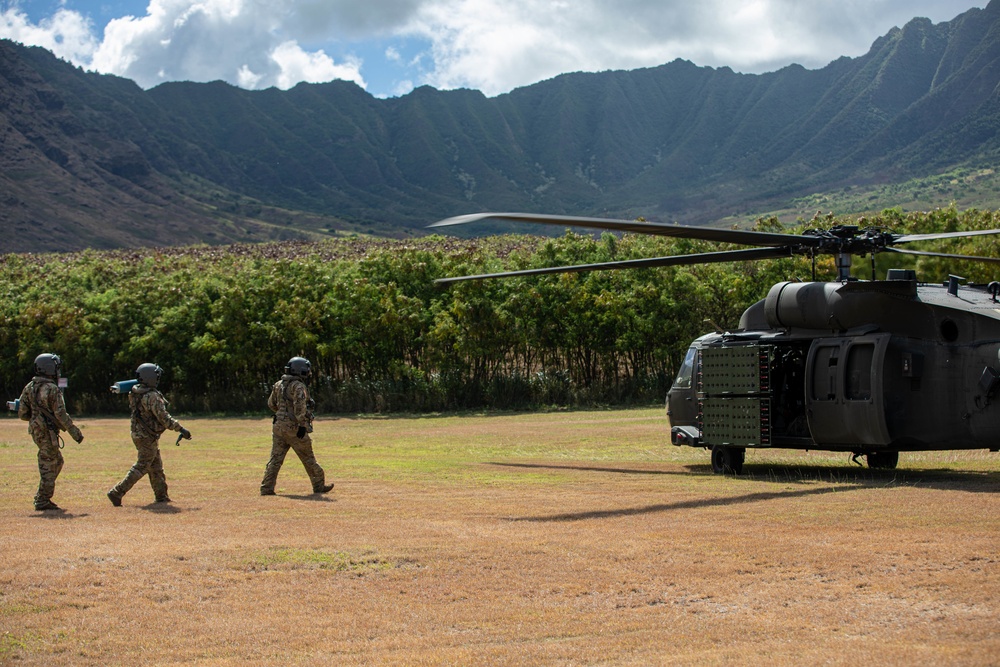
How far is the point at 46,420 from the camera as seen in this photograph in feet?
40.1

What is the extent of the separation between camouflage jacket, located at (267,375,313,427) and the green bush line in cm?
2220

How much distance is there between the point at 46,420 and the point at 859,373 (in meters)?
9.63

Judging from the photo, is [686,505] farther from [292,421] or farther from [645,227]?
[292,421]

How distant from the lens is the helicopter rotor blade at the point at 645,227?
8841 millimetres

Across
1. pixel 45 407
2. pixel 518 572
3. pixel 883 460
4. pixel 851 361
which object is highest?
pixel 851 361

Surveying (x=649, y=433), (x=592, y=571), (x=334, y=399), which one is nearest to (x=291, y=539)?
(x=592, y=571)

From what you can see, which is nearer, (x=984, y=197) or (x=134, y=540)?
(x=134, y=540)

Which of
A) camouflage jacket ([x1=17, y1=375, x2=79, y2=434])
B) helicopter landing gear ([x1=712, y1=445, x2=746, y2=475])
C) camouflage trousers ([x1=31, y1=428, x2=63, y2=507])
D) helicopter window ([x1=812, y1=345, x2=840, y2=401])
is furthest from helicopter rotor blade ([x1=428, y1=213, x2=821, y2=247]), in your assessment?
camouflage trousers ([x1=31, y1=428, x2=63, y2=507])

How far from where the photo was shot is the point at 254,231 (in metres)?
161

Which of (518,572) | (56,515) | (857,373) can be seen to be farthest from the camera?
(857,373)

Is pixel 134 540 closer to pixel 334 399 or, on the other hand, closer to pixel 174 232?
pixel 334 399

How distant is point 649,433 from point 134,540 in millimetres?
14860

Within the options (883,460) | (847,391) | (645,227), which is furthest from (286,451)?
(883,460)

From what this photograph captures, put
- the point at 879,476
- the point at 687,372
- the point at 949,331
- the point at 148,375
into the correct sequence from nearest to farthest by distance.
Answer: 1. the point at 148,375
2. the point at 949,331
3. the point at 879,476
4. the point at 687,372
